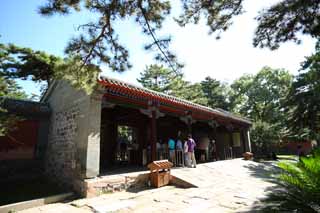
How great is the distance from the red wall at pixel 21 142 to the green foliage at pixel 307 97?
16.7 meters

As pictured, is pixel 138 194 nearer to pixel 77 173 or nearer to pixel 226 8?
pixel 77 173

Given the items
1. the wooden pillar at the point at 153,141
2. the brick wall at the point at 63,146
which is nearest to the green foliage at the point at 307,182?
the wooden pillar at the point at 153,141

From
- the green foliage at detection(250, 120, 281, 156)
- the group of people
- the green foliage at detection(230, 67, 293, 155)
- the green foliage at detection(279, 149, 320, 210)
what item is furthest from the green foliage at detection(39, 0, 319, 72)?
the green foliage at detection(230, 67, 293, 155)

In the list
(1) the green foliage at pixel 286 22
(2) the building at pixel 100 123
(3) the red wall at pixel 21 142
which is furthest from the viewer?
(3) the red wall at pixel 21 142

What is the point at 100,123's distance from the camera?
263 inches

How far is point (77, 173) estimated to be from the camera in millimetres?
6285

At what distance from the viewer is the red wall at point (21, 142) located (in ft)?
25.2

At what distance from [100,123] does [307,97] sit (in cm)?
1492

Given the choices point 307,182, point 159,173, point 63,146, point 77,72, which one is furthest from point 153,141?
point 307,182

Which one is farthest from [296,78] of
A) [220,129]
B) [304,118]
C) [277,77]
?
[277,77]

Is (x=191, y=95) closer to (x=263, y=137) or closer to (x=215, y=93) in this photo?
(x=215, y=93)

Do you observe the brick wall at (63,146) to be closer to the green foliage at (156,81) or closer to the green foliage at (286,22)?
the green foliage at (286,22)

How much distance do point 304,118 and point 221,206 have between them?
549 inches

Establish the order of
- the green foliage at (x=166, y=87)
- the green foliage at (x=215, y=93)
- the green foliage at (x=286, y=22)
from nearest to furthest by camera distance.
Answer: the green foliage at (x=286, y=22)
the green foliage at (x=166, y=87)
the green foliage at (x=215, y=93)
